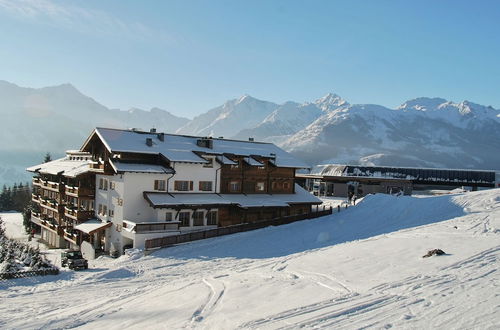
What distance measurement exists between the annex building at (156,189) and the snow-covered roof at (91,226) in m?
0.12

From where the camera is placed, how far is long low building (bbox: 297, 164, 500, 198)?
66.4m

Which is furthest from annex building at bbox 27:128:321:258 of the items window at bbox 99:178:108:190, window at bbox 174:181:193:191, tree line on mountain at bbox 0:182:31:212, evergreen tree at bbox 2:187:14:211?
evergreen tree at bbox 2:187:14:211

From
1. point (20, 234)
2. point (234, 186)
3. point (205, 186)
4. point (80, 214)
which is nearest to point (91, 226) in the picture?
point (80, 214)

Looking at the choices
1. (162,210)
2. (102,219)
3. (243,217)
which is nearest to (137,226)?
(162,210)

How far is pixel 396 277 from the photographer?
22.3m

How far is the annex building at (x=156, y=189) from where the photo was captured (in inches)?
1624

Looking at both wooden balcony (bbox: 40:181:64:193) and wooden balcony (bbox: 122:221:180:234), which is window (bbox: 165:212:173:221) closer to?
wooden balcony (bbox: 122:221:180:234)

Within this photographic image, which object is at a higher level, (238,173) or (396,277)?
(238,173)

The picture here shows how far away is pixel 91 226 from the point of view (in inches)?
1718

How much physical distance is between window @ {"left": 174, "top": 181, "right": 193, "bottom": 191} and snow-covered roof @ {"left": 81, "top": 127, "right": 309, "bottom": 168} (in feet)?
8.16

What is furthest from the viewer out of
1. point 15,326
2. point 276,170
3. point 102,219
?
point 276,170

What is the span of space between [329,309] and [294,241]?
20971 millimetres

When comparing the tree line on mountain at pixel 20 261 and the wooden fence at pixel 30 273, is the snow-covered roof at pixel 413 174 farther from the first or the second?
the wooden fence at pixel 30 273

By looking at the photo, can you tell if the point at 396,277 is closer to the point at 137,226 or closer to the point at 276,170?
the point at 137,226
